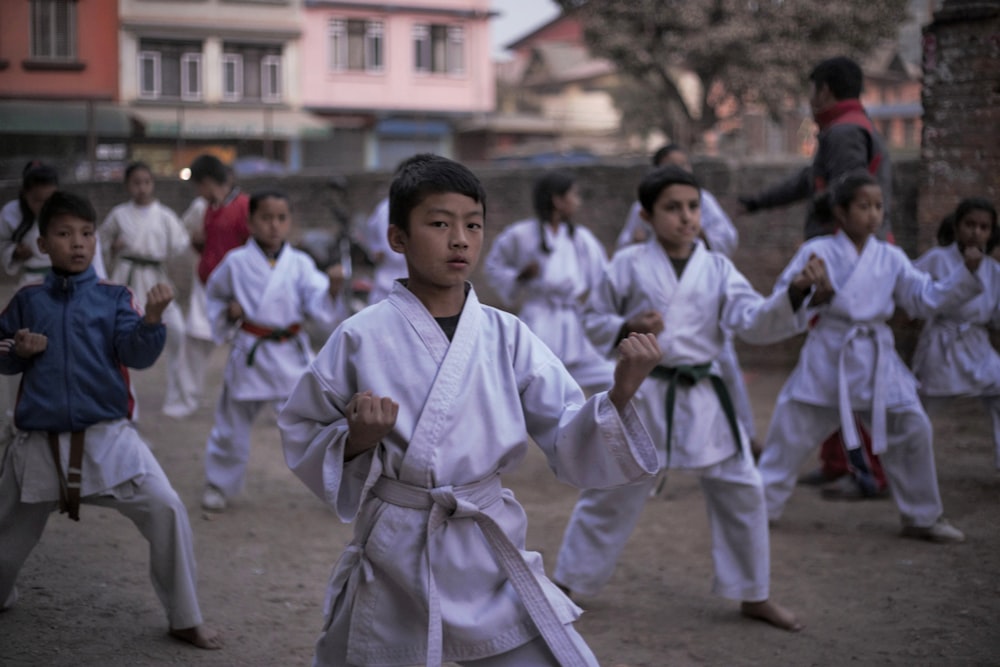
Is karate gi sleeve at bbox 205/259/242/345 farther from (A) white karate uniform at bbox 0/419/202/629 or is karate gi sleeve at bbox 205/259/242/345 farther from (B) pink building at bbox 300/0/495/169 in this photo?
(B) pink building at bbox 300/0/495/169

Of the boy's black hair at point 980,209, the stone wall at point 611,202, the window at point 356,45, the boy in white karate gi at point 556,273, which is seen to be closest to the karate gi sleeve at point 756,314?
the boy's black hair at point 980,209

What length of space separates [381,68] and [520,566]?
29.0 metres

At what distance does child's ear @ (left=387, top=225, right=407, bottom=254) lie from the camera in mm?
3004

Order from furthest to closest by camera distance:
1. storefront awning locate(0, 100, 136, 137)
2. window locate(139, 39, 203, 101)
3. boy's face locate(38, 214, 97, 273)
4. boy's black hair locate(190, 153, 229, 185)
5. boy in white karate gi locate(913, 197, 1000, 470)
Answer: window locate(139, 39, 203, 101)
boy's black hair locate(190, 153, 229, 185)
boy in white karate gi locate(913, 197, 1000, 470)
storefront awning locate(0, 100, 136, 137)
boy's face locate(38, 214, 97, 273)

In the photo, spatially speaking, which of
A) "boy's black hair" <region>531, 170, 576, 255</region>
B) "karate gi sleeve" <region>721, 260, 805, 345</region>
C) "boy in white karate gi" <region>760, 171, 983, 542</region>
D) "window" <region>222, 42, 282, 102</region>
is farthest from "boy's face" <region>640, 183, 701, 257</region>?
"window" <region>222, 42, 282, 102</region>

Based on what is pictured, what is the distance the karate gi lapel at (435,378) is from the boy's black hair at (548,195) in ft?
14.1

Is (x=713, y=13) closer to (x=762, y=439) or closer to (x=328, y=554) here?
(x=762, y=439)

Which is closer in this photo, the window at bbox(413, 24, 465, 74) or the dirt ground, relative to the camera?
the dirt ground

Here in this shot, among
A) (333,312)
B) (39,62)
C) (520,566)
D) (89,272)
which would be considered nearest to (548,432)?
(520,566)

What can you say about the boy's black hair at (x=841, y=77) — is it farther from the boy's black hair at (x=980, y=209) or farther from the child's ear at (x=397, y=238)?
the child's ear at (x=397, y=238)

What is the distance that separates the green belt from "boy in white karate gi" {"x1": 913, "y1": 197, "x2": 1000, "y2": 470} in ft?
7.55

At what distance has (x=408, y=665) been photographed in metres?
2.80

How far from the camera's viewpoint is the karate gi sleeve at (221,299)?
6219 mm

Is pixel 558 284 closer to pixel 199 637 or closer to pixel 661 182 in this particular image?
pixel 661 182
